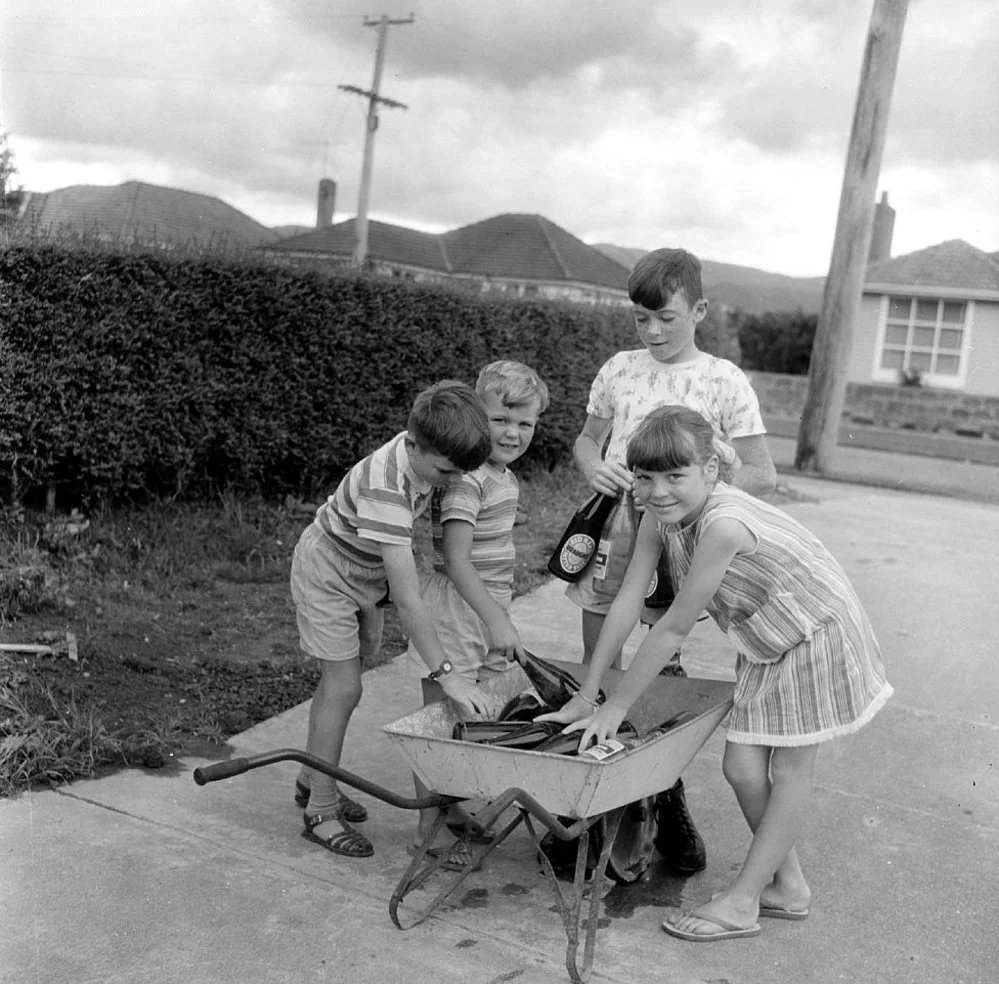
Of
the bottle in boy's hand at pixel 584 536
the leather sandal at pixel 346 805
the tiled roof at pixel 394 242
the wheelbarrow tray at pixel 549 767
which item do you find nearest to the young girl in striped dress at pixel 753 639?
the wheelbarrow tray at pixel 549 767

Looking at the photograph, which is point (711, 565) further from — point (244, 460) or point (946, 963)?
point (244, 460)

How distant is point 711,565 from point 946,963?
4.01 feet

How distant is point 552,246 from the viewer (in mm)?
42469

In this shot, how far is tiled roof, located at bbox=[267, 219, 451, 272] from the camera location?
1574 inches

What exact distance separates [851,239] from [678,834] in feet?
33.4

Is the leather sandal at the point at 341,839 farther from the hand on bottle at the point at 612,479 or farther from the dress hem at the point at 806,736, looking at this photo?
the hand on bottle at the point at 612,479

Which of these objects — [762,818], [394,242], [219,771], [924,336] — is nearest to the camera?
[219,771]

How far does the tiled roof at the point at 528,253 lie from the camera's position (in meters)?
41.6

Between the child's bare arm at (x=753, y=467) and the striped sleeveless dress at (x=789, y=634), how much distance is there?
2.06 ft

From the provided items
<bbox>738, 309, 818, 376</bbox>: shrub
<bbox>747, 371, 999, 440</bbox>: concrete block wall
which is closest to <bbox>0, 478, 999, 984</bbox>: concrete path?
<bbox>747, 371, 999, 440</bbox>: concrete block wall

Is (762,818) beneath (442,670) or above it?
beneath

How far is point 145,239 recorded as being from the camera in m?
6.64

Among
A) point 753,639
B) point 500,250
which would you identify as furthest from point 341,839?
point 500,250

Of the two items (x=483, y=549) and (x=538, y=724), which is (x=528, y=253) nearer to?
(x=483, y=549)
